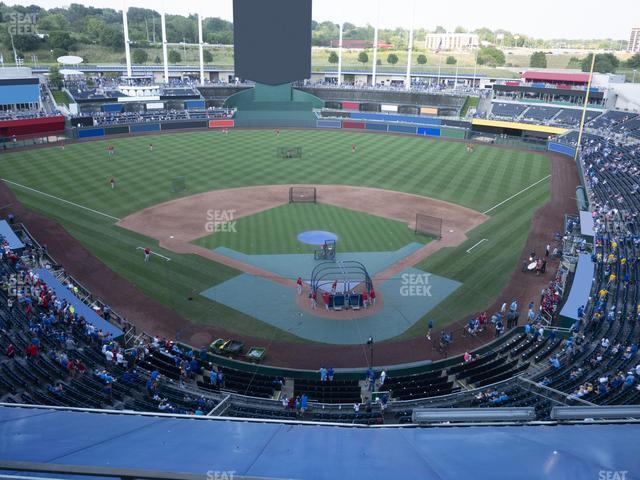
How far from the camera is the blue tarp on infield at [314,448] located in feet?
20.3

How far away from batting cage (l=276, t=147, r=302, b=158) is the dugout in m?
30.6

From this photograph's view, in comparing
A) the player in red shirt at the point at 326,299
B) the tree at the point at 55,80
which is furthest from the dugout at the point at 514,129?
the tree at the point at 55,80

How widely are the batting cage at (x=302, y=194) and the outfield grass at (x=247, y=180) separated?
3.74 meters

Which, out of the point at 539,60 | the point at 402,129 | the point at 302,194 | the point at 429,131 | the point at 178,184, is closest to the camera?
the point at 302,194

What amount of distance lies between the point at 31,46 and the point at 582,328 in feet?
430

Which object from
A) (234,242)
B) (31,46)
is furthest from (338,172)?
(31,46)

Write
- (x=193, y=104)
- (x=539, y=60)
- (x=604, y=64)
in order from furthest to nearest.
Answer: (x=539, y=60) < (x=604, y=64) < (x=193, y=104)

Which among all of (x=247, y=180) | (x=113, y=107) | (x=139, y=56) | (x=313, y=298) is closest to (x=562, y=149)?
(x=247, y=180)

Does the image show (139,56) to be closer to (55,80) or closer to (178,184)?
(55,80)

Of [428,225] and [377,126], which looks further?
[377,126]

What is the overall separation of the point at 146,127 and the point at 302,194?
39053mm

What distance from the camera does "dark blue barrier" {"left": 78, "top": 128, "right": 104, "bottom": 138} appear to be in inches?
2703

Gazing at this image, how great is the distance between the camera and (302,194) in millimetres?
45750

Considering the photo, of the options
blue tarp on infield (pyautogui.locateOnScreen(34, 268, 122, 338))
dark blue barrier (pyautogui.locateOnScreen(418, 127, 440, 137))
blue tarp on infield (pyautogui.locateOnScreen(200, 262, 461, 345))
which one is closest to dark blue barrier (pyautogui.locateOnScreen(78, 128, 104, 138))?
dark blue barrier (pyautogui.locateOnScreen(418, 127, 440, 137))
